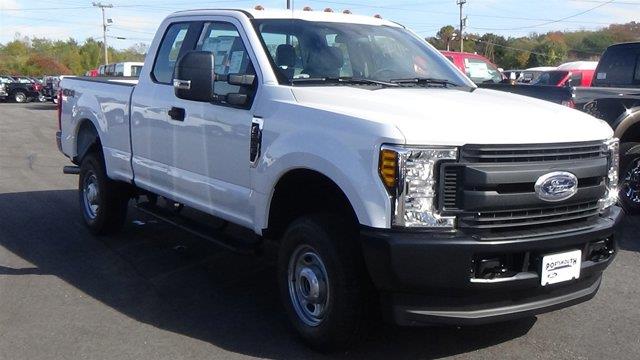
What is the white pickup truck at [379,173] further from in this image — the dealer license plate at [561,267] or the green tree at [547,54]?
the green tree at [547,54]

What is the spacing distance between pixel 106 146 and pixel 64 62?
271ft

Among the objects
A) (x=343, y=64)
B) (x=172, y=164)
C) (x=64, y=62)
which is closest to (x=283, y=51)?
(x=343, y=64)

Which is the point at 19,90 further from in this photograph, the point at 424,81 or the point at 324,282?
the point at 324,282

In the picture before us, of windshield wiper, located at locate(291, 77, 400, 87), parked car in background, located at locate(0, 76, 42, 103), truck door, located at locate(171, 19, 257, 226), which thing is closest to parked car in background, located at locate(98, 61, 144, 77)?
parked car in background, located at locate(0, 76, 42, 103)

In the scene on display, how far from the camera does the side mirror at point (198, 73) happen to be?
5.01 m

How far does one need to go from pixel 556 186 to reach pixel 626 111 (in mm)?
4277

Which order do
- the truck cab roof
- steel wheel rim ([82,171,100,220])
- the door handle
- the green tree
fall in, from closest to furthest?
the truck cab roof, the door handle, steel wheel rim ([82,171,100,220]), the green tree

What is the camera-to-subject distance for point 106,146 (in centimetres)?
718

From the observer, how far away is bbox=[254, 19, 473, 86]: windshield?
17.2 feet

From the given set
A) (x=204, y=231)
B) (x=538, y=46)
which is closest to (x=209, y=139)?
(x=204, y=231)

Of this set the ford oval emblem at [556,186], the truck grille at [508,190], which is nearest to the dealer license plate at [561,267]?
the truck grille at [508,190]

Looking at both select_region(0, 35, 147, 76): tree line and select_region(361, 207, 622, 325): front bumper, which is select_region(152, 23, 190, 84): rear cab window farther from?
select_region(0, 35, 147, 76): tree line

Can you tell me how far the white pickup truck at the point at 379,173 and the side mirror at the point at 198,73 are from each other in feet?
0.03

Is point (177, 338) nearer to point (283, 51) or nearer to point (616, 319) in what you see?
point (283, 51)
